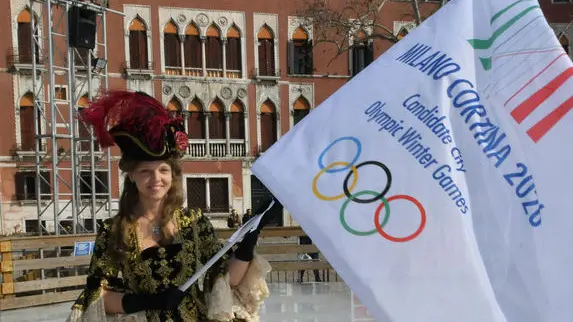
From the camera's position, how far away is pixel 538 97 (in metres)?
1.83

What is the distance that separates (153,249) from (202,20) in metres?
22.9

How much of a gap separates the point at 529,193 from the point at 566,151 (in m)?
0.14

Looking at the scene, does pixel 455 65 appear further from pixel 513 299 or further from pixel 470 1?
pixel 513 299

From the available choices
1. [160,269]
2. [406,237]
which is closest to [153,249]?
[160,269]

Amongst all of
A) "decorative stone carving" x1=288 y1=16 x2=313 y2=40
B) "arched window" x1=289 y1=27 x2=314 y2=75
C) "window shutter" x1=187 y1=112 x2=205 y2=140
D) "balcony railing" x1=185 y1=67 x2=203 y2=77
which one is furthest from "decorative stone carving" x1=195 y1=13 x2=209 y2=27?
"arched window" x1=289 y1=27 x2=314 y2=75

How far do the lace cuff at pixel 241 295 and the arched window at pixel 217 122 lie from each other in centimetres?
2242

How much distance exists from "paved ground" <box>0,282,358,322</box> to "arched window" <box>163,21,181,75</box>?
51.1 ft

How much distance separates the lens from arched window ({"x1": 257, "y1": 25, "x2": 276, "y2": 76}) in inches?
997

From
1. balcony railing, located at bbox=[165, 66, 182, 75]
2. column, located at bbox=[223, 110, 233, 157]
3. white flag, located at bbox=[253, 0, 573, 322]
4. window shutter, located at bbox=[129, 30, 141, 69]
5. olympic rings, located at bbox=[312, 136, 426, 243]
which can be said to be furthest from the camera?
column, located at bbox=[223, 110, 233, 157]

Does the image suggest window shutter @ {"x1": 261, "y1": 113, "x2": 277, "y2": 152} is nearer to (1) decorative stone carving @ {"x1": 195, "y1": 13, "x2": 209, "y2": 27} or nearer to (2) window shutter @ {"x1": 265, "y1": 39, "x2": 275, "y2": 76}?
(2) window shutter @ {"x1": 265, "y1": 39, "x2": 275, "y2": 76}

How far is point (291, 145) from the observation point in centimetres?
211

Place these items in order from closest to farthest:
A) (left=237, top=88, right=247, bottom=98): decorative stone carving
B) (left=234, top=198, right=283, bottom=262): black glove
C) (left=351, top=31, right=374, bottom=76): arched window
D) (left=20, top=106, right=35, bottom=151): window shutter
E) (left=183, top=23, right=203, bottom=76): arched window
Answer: (left=234, top=198, right=283, bottom=262): black glove < (left=20, top=106, right=35, bottom=151): window shutter < (left=183, top=23, right=203, bottom=76): arched window < (left=237, top=88, right=247, bottom=98): decorative stone carving < (left=351, top=31, right=374, bottom=76): arched window

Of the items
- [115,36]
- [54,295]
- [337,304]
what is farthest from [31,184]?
[337,304]

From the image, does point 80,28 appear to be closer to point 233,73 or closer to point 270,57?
point 233,73
